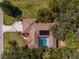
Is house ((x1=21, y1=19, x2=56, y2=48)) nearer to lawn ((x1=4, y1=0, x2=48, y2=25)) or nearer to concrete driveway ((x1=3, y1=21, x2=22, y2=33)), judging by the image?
concrete driveway ((x1=3, y1=21, x2=22, y2=33))

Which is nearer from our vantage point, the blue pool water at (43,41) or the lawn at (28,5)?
the blue pool water at (43,41)

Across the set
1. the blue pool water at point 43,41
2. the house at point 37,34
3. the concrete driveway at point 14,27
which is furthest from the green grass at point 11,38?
the blue pool water at point 43,41

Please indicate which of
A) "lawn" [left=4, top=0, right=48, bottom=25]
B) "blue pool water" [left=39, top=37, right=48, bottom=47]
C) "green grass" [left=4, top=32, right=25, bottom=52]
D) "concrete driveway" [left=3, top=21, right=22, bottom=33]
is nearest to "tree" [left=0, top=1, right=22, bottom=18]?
"lawn" [left=4, top=0, right=48, bottom=25]

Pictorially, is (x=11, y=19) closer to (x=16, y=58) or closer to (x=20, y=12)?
(x=20, y=12)

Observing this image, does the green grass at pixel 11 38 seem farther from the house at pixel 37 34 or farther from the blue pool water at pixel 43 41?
the blue pool water at pixel 43 41

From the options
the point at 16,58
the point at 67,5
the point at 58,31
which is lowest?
the point at 16,58

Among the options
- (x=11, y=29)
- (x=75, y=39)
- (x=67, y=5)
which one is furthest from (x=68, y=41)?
(x=11, y=29)

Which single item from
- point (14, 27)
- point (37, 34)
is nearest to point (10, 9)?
point (14, 27)
